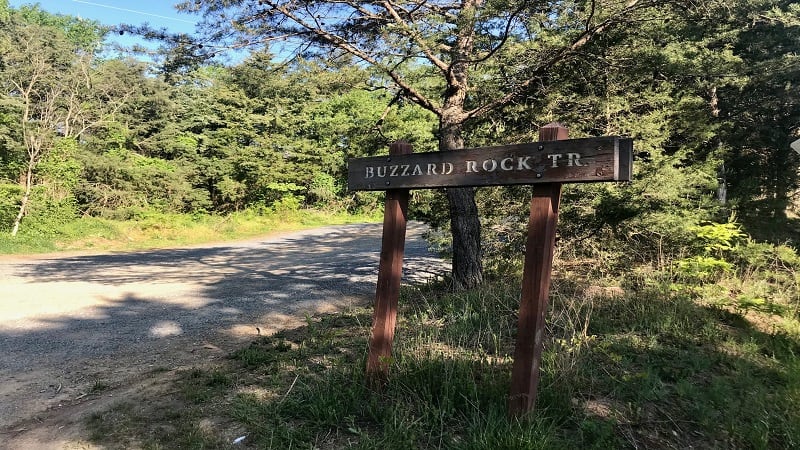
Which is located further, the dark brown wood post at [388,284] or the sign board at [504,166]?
the dark brown wood post at [388,284]

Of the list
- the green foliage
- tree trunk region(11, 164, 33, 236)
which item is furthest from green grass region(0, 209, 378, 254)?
the green foliage

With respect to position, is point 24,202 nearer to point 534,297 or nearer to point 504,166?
point 504,166

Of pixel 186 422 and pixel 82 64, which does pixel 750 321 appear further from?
pixel 82 64

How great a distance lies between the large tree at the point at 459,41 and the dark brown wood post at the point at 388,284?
2.58m

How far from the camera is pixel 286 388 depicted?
3803 millimetres

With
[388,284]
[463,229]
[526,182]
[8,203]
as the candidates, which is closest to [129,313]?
Answer: [463,229]

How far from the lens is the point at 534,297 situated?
2.95 m

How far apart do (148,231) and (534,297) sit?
1724 cm

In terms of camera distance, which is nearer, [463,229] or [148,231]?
[463,229]

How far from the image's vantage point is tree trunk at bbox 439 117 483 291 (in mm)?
6840

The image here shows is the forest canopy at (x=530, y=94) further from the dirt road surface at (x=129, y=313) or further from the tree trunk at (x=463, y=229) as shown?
the dirt road surface at (x=129, y=313)

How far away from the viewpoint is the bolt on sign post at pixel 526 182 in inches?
110

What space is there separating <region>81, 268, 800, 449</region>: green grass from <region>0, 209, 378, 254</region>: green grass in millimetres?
12665

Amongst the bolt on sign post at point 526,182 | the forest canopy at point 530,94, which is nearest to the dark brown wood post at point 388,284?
the bolt on sign post at point 526,182
